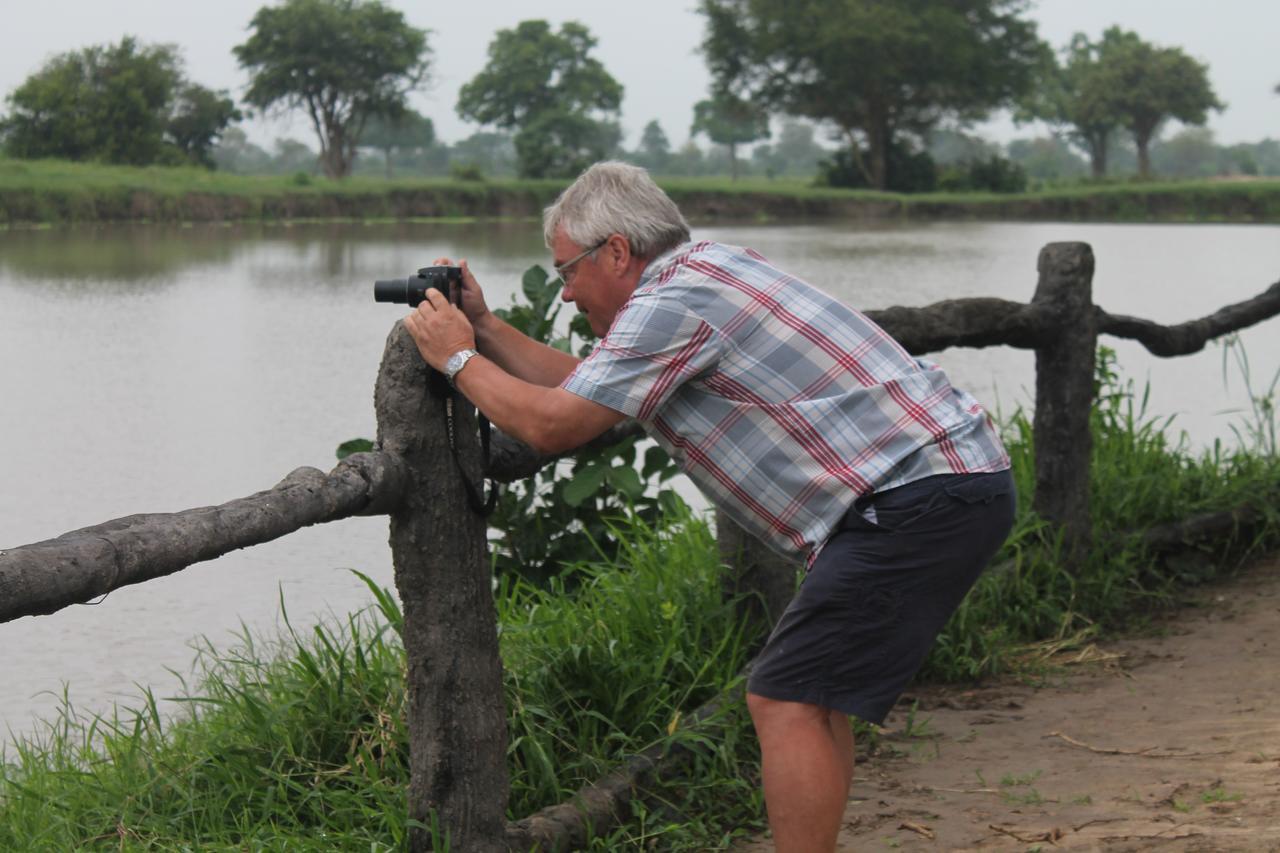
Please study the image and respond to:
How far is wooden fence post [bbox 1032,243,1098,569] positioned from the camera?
442 cm

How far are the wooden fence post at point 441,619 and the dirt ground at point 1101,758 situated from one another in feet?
2.08

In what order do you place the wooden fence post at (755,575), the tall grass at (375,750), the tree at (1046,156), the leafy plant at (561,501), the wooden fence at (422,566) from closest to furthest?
the wooden fence at (422,566) < the tall grass at (375,750) < the wooden fence post at (755,575) < the leafy plant at (561,501) < the tree at (1046,156)

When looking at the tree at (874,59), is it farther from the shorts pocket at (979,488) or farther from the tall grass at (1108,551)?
the shorts pocket at (979,488)

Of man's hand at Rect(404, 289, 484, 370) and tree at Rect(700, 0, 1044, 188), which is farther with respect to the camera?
A: tree at Rect(700, 0, 1044, 188)

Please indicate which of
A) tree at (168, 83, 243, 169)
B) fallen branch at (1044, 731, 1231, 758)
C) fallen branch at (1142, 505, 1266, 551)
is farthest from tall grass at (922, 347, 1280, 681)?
tree at (168, 83, 243, 169)

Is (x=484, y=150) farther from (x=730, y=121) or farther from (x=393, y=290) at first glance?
(x=393, y=290)

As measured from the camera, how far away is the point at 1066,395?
445cm

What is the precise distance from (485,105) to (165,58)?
133 ft

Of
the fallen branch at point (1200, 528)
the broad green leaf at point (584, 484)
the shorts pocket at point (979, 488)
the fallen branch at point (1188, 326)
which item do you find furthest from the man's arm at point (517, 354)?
the fallen branch at point (1200, 528)

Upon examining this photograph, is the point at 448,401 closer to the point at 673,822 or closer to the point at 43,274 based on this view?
the point at 673,822

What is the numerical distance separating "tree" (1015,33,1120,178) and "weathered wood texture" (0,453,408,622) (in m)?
60.2

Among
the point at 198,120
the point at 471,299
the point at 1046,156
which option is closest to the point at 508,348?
the point at 471,299

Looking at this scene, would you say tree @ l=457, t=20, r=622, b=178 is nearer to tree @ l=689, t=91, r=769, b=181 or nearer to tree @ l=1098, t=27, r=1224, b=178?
tree @ l=689, t=91, r=769, b=181

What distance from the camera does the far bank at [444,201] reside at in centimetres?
2070
